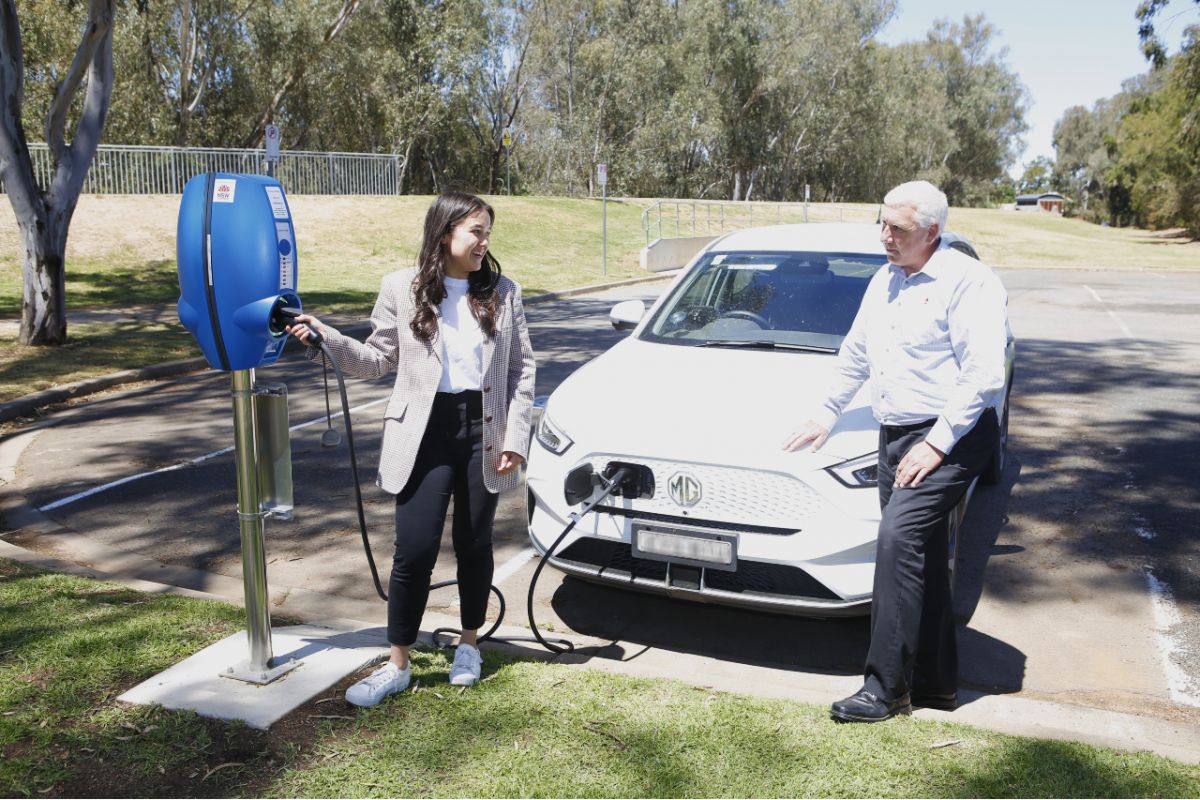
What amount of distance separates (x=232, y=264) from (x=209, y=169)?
99.3ft

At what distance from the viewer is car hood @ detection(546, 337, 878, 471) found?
4250 millimetres

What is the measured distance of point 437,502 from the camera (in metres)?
3.69

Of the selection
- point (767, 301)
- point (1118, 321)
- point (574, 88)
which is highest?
point (574, 88)

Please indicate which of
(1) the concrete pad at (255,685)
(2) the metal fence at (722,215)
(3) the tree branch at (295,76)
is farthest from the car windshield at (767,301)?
(3) the tree branch at (295,76)

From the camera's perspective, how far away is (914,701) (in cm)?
392

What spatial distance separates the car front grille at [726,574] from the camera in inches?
163

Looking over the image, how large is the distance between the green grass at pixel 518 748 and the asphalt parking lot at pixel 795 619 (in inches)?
30.9

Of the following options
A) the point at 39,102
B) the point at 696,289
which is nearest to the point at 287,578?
the point at 696,289

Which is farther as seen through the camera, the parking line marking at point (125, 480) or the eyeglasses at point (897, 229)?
the parking line marking at point (125, 480)

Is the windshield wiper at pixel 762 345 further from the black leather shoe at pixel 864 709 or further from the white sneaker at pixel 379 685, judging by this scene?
the white sneaker at pixel 379 685

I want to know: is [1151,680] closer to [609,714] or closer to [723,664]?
[723,664]

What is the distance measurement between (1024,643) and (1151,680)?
538 mm

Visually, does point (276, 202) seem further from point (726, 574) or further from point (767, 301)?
point (767, 301)

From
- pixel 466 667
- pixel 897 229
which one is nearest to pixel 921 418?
pixel 897 229
